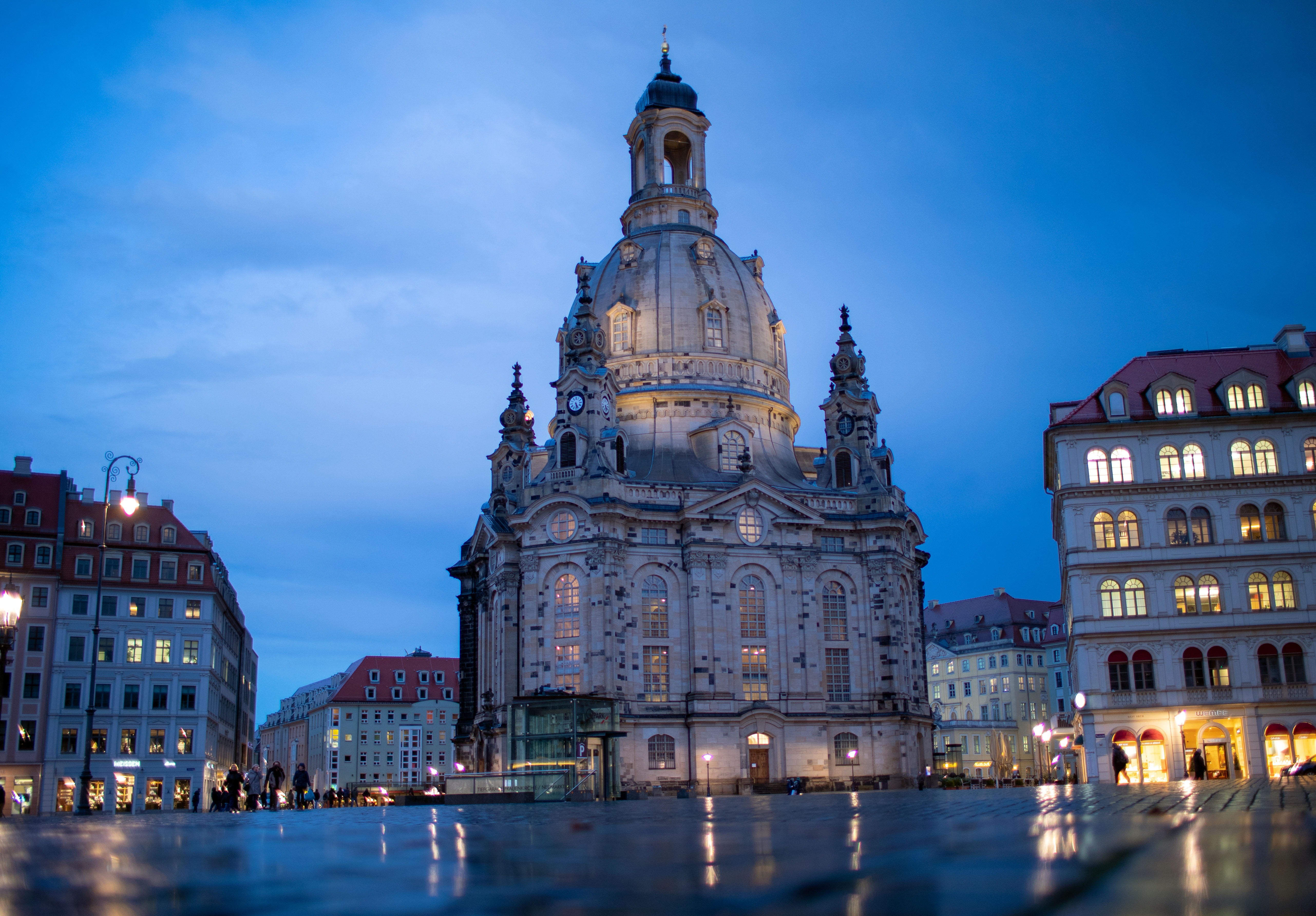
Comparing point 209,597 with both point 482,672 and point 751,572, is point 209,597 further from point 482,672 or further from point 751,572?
point 751,572

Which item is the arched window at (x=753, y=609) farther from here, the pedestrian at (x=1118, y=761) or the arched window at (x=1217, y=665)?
the pedestrian at (x=1118, y=761)

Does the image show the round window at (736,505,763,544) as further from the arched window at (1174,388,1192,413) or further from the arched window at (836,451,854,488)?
the arched window at (1174,388,1192,413)

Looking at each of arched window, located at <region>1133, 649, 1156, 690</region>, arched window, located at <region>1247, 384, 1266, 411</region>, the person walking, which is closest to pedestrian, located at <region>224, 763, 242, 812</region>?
the person walking

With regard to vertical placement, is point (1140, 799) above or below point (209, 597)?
below

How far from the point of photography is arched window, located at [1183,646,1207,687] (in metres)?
59.4

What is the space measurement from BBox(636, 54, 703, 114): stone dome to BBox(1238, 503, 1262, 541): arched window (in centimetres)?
5294

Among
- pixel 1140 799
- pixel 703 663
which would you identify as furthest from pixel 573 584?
pixel 1140 799

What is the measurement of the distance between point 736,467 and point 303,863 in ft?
231

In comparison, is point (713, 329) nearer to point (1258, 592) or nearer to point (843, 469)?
point (843, 469)

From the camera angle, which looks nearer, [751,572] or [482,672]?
[751,572]

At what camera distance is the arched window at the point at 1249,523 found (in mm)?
60406

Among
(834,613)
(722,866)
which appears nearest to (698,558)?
(834,613)

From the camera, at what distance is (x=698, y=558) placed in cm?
7375

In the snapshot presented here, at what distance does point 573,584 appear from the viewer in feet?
238
